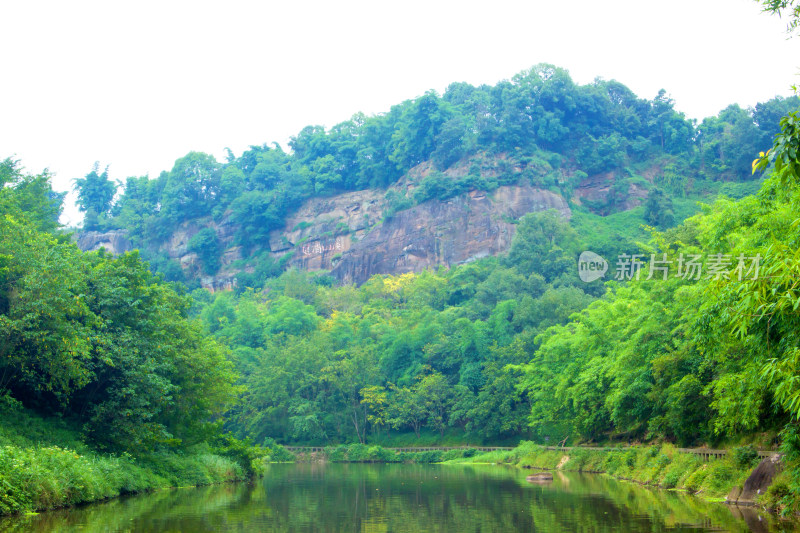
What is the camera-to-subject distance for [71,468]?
17.3 metres

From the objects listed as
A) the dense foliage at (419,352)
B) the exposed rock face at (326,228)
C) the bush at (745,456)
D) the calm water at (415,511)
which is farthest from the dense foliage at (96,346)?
the exposed rock face at (326,228)

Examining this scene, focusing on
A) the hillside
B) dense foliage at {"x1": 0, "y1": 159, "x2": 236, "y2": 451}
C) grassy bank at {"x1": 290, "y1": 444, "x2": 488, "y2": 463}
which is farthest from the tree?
dense foliage at {"x1": 0, "y1": 159, "x2": 236, "y2": 451}

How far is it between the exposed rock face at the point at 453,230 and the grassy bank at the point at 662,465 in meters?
39.9

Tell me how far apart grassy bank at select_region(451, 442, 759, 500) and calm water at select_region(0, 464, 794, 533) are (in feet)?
2.70

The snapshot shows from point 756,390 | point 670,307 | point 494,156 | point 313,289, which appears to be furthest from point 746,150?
point 756,390

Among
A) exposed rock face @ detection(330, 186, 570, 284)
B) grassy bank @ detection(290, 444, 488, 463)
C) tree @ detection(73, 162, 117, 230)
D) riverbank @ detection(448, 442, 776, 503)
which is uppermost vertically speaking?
tree @ detection(73, 162, 117, 230)

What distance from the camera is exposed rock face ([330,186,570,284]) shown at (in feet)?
252

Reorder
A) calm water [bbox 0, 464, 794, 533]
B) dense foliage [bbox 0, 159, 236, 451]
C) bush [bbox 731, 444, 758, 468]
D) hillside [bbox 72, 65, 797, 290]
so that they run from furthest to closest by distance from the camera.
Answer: hillside [bbox 72, 65, 797, 290]
dense foliage [bbox 0, 159, 236, 451]
bush [bbox 731, 444, 758, 468]
calm water [bbox 0, 464, 794, 533]

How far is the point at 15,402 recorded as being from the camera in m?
20.1

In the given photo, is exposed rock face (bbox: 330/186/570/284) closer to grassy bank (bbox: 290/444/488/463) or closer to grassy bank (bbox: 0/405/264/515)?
grassy bank (bbox: 290/444/488/463)

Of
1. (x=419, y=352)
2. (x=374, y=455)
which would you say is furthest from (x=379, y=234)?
(x=374, y=455)

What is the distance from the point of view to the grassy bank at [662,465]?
1708 centimetres

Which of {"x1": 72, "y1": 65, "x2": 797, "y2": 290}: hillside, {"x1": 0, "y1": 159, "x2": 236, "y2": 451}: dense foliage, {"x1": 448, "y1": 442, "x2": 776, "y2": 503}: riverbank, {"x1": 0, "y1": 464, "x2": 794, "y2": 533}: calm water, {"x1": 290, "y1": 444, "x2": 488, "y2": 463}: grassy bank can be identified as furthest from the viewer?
{"x1": 72, "y1": 65, "x2": 797, "y2": 290}: hillside

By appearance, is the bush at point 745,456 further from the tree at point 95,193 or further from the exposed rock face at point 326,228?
the tree at point 95,193
